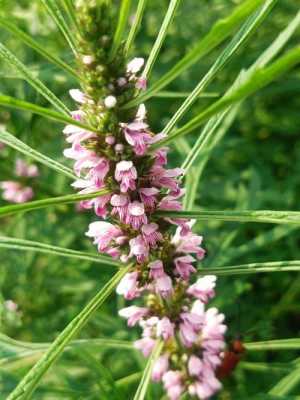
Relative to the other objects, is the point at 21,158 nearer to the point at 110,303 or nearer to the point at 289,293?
the point at 110,303

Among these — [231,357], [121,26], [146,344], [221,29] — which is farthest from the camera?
[231,357]

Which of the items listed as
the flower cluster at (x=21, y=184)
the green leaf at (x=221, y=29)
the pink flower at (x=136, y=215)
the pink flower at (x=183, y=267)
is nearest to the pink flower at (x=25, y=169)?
the flower cluster at (x=21, y=184)

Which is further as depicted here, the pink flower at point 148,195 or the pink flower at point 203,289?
the pink flower at point 203,289

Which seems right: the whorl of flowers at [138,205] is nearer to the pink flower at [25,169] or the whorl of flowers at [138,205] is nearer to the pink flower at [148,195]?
the pink flower at [148,195]

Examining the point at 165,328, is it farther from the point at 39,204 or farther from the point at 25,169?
the point at 25,169

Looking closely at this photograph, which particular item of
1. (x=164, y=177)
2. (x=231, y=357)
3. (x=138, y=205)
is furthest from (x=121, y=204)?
(x=231, y=357)

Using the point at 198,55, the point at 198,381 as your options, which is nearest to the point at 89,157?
the point at 198,55
